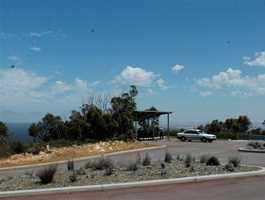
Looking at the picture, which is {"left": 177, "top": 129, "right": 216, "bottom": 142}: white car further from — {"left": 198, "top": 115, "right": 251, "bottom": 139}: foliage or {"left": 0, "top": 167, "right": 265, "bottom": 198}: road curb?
{"left": 0, "top": 167, "right": 265, "bottom": 198}: road curb

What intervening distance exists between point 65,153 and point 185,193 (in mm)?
20757

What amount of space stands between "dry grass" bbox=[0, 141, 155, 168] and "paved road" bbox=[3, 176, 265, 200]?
16.5 m

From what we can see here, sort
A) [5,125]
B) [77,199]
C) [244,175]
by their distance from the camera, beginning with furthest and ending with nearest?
[5,125]
[244,175]
[77,199]

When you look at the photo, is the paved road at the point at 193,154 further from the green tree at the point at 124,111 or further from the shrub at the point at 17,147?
the green tree at the point at 124,111

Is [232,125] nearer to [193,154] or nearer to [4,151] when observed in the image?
[193,154]

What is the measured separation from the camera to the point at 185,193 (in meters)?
12.6

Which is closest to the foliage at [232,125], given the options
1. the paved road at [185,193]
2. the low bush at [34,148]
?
the low bush at [34,148]

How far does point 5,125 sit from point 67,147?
19.5 meters

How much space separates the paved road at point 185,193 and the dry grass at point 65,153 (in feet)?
54.2

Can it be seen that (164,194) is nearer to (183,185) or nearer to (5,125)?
(183,185)

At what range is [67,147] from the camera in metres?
36.0

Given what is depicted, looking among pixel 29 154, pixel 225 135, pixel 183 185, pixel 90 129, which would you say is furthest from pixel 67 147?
pixel 225 135

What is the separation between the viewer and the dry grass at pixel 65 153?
96.0ft

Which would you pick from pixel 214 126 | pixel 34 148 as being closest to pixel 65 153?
pixel 34 148
